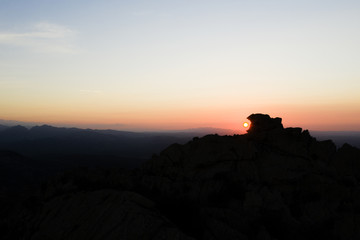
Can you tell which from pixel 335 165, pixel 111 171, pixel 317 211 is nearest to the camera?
pixel 317 211

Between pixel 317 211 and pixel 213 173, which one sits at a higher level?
pixel 213 173

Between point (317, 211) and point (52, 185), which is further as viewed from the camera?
point (52, 185)

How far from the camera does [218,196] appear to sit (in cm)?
2817

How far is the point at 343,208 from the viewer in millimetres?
27016

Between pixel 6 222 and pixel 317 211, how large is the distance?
29.1 m

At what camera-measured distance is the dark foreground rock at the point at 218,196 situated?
1916 cm

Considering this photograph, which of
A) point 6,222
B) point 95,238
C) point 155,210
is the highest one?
point 155,210

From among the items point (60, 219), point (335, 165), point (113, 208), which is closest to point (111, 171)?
point (60, 219)

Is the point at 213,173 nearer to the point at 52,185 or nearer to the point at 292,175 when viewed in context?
the point at 292,175

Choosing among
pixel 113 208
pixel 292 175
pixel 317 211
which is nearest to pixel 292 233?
pixel 317 211

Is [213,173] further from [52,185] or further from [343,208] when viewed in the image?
[52,185]

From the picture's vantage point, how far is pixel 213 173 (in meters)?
32.7

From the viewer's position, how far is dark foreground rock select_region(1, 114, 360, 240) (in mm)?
19156

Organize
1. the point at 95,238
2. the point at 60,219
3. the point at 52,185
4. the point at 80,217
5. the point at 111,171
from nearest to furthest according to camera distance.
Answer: the point at 95,238, the point at 80,217, the point at 60,219, the point at 52,185, the point at 111,171
